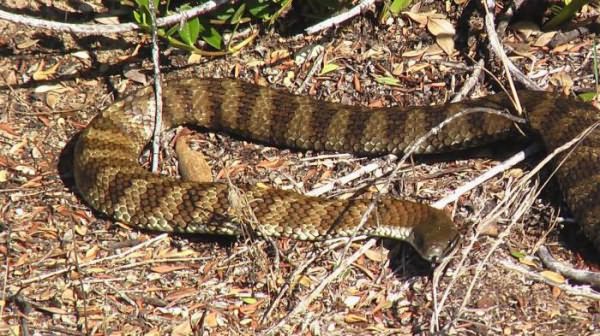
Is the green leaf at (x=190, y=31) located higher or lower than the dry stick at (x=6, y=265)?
higher

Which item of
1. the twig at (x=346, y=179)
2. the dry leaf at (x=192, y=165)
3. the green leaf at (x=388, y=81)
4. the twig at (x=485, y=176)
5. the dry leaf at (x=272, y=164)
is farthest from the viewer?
the green leaf at (x=388, y=81)

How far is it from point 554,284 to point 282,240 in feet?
6.51

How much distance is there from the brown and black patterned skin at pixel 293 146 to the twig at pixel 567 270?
10.7 inches

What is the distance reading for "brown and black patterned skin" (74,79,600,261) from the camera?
23.4ft

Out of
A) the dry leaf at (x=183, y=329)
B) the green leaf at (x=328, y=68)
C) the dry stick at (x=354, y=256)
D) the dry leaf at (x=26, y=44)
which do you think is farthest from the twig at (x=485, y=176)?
the dry leaf at (x=26, y=44)

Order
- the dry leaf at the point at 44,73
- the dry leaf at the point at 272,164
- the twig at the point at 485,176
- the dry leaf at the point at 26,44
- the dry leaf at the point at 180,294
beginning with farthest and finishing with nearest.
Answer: the dry leaf at the point at 26,44 → the dry leaf at the point at 44,73 → the dry leaf at the point at 272,164 → the twig at the point at 485,176 → the dry leaf at the point at 180,294

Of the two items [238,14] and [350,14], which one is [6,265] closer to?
[238,14]

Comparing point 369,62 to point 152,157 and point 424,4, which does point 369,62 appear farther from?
point 152,157

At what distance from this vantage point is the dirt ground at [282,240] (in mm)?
6684

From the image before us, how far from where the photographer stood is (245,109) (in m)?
8.30

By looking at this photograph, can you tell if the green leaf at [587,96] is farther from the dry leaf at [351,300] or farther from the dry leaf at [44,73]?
the dry leaf at [44,73]

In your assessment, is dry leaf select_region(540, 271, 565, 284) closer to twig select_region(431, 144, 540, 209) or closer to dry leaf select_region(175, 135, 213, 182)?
twig select_region(431, 144, 540, 209)

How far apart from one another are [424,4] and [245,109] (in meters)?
1.82

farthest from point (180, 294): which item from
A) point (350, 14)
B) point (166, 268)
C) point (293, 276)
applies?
point (350, 14)
